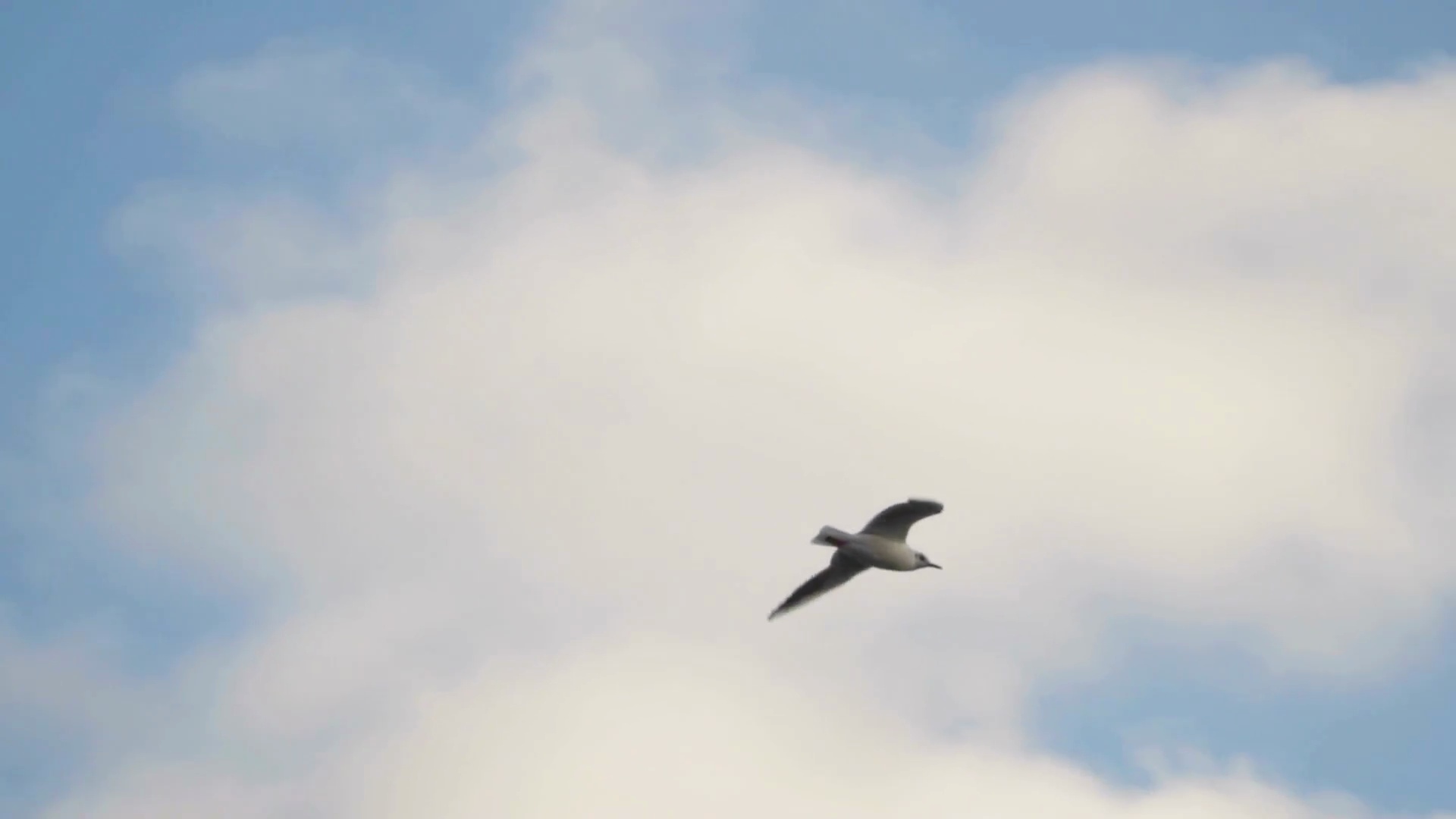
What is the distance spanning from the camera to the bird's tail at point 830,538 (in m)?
58.9

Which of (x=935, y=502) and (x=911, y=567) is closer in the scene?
(x=935, y=502)

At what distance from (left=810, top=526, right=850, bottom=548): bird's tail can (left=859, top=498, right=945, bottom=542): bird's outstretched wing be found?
115cm

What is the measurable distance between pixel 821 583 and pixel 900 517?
4617 millimetres

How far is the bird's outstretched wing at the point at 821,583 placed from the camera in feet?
204

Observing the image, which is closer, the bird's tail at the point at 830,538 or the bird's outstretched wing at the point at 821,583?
the bird's tail at the point at 830,538

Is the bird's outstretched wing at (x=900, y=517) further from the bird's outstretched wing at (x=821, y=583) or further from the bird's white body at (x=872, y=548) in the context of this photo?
the bird's outstretched wing at (x=821, y=583)

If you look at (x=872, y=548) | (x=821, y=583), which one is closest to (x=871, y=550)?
(x=872, y=548)

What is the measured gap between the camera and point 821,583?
205 ft

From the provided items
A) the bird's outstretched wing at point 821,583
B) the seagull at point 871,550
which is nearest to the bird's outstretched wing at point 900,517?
the seagull at point 871,550

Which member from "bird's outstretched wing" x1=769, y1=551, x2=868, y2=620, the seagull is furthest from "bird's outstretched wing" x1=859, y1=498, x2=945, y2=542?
"bird's outstretched wing" x1=769, y1=551, x2=868, y2=620

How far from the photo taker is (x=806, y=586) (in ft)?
206

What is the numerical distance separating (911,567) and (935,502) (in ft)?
15.6

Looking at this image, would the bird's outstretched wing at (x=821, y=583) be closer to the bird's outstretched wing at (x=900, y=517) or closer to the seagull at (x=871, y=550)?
the seagull at (x=871, y=550)

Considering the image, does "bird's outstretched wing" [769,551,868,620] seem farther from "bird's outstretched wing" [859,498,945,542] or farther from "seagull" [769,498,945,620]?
"bird's outstretched wing" [859,498,945,542]
